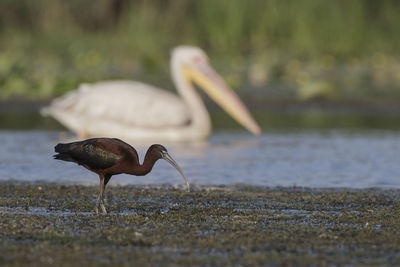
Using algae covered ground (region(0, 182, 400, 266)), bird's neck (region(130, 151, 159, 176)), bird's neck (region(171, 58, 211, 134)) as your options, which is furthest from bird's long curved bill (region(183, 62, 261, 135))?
bird's neck (region(130, 151, 159, 176))

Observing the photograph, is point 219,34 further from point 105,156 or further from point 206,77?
point 105,156

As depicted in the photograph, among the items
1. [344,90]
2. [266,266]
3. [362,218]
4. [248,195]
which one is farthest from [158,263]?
[344,90]

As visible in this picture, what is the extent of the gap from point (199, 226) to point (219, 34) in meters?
22.7

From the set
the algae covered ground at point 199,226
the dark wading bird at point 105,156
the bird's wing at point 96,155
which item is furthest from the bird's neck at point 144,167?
the algae covered ground at point 199,226

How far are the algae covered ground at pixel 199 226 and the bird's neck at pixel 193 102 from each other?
19.0 feet

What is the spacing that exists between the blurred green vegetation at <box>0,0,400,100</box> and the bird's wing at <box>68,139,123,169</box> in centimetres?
1907

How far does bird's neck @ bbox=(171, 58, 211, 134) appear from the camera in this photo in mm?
15891

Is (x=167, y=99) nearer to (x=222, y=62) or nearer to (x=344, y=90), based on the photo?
(x=344, y=90)

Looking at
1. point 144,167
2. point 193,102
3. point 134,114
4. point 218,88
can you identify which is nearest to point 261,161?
point 134,114

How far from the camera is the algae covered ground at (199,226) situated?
6293 mm

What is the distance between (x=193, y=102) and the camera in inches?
654

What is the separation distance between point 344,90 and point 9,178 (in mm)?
14176

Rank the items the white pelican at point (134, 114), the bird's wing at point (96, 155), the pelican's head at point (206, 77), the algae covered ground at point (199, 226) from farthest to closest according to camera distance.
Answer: the pelican's head at point (206, 77) < the white pelican at point (134, 114) < the bird's wing at point (96, 155) < the algae covered ground at point (199, 226)

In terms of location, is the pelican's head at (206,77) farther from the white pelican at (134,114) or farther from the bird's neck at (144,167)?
the bird's neck at (144,167)
